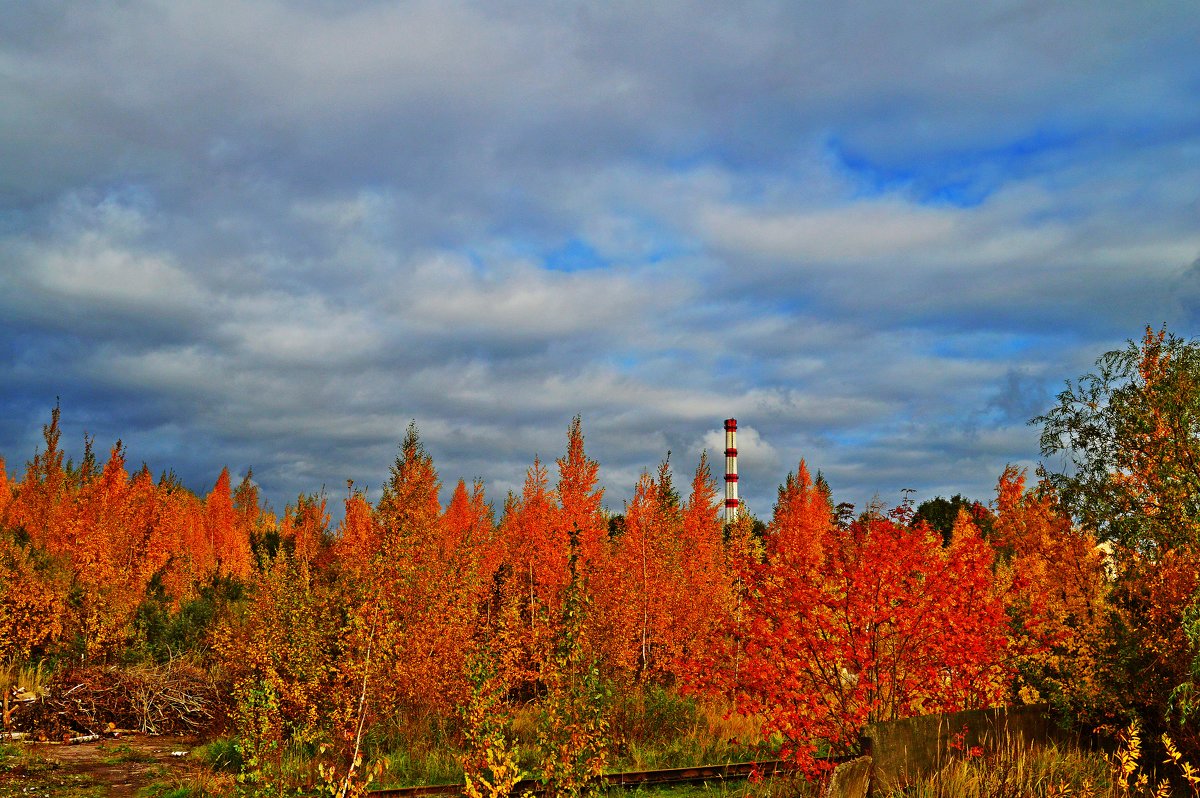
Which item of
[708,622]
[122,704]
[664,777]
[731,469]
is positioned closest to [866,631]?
[664,777]

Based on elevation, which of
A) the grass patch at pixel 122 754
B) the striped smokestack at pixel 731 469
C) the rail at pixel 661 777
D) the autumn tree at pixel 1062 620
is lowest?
the grass patch at pixel 122 754

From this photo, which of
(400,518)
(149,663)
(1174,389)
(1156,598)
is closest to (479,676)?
(400,518)

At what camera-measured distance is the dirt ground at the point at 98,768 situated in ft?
44.9

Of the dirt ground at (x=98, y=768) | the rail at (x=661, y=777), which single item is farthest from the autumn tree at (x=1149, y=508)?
the dirt ground at (x=98, y=768)

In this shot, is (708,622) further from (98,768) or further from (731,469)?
(731,469)

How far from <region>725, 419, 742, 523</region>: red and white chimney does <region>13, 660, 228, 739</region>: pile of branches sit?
76040 millimetres

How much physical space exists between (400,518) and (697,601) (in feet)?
38.7

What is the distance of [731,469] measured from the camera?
98.4 meters

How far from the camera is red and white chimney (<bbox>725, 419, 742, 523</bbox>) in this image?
3735 inches

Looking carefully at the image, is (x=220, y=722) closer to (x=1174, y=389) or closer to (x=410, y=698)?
(x=410, y=698)

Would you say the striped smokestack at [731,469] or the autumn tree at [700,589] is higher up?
the striped smokestack at [731,469]

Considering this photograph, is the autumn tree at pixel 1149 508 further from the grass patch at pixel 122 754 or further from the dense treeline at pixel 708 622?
the grass patch at pixel 122 754

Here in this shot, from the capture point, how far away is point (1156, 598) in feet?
42.1

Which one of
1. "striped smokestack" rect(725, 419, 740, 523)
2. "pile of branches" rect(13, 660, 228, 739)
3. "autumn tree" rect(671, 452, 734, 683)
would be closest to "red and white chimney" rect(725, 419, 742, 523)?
"striped smokestack" rect(725, 419, 740, 523)
